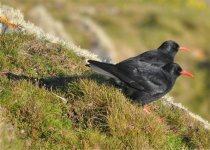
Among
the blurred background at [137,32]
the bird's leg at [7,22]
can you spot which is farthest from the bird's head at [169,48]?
the blurred background at [137,32]

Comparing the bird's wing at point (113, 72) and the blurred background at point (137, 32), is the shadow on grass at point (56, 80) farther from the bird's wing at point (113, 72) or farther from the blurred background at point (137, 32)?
the blurred background at point (137, 32)

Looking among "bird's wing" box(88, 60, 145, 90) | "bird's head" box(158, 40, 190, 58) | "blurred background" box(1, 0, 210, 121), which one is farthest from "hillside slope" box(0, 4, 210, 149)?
"blurred background" box(1, 0, 210, 121)

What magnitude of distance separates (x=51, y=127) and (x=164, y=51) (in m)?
4.30

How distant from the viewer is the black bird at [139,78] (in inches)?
396

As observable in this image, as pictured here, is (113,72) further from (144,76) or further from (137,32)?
(137,32)

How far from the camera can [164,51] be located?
12359 millimetres

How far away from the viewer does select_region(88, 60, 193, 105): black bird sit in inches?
396

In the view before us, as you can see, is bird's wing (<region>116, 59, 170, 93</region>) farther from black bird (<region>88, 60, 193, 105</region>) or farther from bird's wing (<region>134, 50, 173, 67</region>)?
bird's wing (<region>134, 50, 173, 67</region>)

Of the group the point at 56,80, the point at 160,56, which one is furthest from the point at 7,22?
the point at 160,56

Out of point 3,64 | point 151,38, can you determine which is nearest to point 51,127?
point 3,64

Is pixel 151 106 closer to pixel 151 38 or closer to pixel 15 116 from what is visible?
pixel 15 116

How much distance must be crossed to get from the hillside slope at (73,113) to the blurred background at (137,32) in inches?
806

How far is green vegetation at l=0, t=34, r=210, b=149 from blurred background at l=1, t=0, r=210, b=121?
20.6 metres

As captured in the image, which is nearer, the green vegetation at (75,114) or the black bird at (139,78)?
the green vegetation at (75,114)
